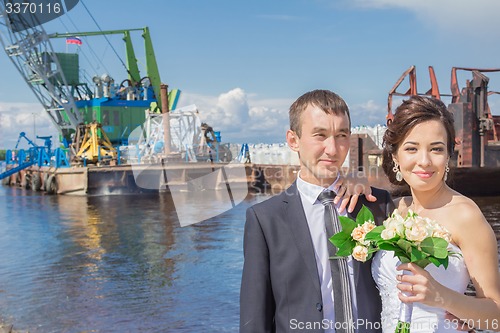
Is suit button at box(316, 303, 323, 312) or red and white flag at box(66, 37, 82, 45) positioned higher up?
red and white flag at box(66, 37, 82, 45)

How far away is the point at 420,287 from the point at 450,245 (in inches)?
9.7

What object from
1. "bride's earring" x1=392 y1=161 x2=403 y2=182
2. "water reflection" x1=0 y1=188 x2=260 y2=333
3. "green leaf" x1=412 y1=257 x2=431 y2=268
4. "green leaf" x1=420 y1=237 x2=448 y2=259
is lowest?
"water reflection" x1=0 y1=188 x2=260 y2=333

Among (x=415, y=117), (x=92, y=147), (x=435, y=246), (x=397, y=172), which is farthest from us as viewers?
(x=92, y=147)

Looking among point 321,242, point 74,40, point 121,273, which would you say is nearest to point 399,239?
point 321,242

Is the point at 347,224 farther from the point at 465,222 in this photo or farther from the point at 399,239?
the point at 465,222

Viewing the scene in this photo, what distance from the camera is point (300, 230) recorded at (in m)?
2.43

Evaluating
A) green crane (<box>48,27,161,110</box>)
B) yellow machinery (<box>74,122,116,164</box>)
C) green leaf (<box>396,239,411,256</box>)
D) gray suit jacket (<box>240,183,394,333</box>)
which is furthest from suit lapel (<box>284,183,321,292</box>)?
green crane (<box>48,27,161,110</box>)

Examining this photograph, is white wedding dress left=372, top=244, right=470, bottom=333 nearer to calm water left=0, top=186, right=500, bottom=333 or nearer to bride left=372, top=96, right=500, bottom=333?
bride left=372, top=96, right=500, bottom=333

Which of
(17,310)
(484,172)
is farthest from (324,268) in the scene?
(484,172)

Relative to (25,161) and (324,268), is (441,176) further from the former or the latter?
(25,161)

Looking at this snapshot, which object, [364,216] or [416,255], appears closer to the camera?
[416,255]

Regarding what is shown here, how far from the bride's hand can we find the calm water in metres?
5.37

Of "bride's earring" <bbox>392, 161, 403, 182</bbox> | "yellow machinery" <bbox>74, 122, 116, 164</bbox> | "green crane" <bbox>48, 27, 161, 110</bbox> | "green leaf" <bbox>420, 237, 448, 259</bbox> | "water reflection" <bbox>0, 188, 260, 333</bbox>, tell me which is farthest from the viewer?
"green crane" <bbox>48, 27, 161, 110</bbox>

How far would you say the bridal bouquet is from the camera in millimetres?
2109
